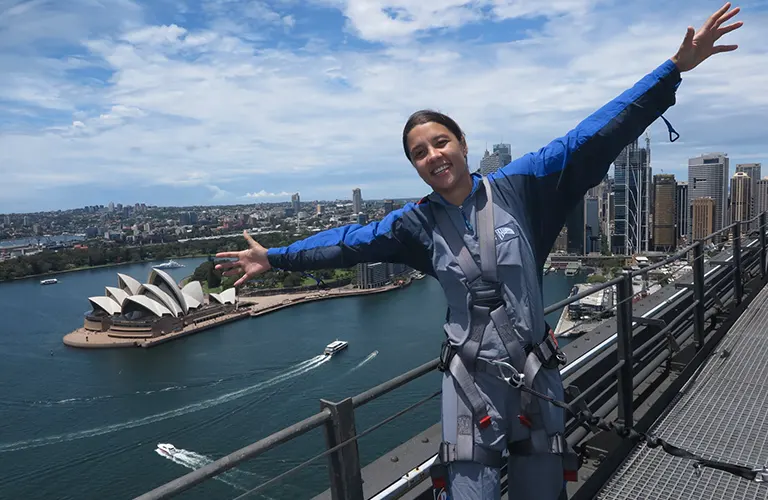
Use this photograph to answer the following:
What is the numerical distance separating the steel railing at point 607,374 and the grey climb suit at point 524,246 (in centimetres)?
13

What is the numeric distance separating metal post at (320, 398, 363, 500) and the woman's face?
33 centimetres

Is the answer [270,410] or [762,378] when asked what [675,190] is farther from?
[762,378]

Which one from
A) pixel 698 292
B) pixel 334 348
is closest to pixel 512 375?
pixel 698 292

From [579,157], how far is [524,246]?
141 mm

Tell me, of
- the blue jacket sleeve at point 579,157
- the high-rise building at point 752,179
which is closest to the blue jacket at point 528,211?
the blue jacket sleeve at point 579,157

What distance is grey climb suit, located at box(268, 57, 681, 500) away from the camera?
27.6 inches

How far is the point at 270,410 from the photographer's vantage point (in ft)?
35.9

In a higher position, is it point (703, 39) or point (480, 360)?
point (703, 39)

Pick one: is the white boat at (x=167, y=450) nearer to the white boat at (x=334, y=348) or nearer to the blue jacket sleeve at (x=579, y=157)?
the white boat at (x=334, y=348)

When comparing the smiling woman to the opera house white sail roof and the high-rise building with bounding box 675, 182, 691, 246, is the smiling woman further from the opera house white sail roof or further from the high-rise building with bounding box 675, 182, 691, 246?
the high-rise building with bounding box 675, 182, 691, 246

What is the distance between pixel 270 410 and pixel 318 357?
11.5 ft

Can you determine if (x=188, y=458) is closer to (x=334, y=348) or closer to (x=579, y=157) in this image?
(x=334, y=348)

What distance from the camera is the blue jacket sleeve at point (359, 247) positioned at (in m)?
0.81

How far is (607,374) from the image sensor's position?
3.84 ft
